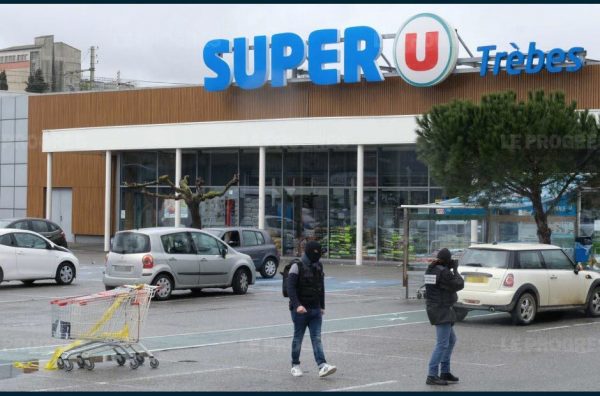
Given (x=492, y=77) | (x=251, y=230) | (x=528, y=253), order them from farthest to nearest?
(x=492, y=77) → (x=251, y=230) → (x=528, y=253)

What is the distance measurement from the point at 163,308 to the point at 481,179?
8.05m

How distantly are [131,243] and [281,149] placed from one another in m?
17.8

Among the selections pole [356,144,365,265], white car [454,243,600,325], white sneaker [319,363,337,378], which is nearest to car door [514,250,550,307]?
white car [454,243,600,325]

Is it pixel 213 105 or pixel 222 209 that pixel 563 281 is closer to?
pixel 213 105

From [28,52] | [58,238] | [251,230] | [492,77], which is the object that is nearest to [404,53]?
[492,77]

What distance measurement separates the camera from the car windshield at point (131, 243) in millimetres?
21234

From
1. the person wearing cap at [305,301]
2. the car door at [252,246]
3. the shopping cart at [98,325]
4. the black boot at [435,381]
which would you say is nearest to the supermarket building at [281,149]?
the car door at [252,246]

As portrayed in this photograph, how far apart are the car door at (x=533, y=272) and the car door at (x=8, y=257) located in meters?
12.7

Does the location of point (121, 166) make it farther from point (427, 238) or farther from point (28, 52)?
point (28, 52)

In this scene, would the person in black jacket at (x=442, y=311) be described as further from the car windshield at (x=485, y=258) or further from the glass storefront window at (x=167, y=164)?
the glass storefront window at (x=167, y=164)

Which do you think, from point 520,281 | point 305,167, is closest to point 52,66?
point 305,167

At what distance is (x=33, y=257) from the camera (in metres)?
24.4

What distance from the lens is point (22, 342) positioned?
48.0 ft

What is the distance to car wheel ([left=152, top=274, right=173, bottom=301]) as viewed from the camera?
21.1 metres
